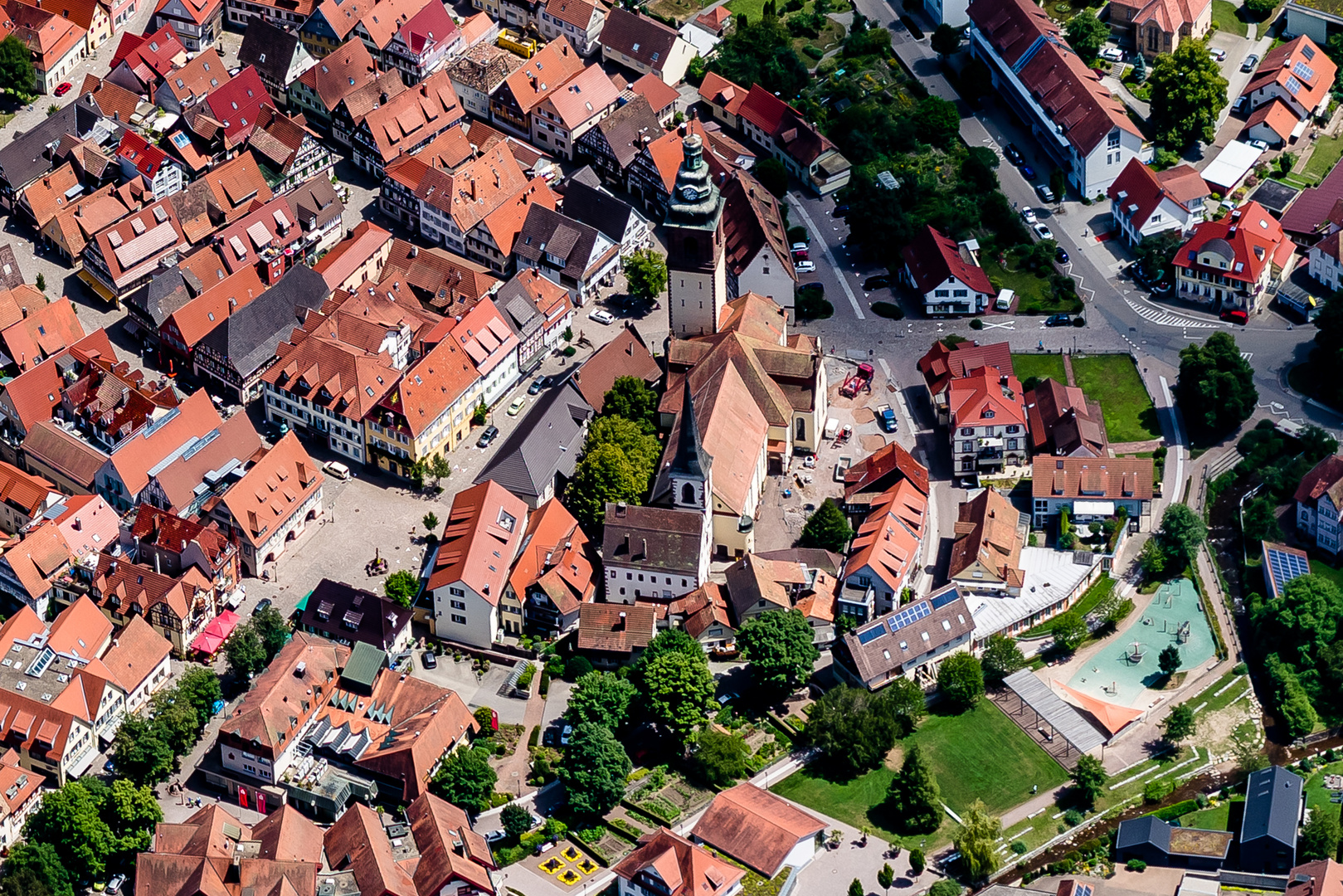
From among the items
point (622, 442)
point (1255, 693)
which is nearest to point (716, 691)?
point (622, 442)

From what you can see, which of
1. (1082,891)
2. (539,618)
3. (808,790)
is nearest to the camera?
(1082,891)

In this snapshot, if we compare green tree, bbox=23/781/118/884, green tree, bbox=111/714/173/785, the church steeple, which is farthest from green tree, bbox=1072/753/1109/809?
green tree, bbox=23/781/118/884

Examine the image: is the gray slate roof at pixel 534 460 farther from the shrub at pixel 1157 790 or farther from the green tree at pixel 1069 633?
the shrub at pixel 1157 790

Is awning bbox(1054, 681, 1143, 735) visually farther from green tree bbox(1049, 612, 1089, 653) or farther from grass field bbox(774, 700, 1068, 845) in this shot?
grass field bbox(774, 700, 1068, 845)

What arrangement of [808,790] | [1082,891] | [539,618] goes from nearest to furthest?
[1082,891]
[808,790]
[539,618]

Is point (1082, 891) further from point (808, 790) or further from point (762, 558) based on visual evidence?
point (762, 558)

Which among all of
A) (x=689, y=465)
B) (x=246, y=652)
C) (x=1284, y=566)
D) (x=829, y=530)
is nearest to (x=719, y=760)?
(x=689, y=465)

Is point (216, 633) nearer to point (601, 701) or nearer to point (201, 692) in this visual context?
point (201, 692)
